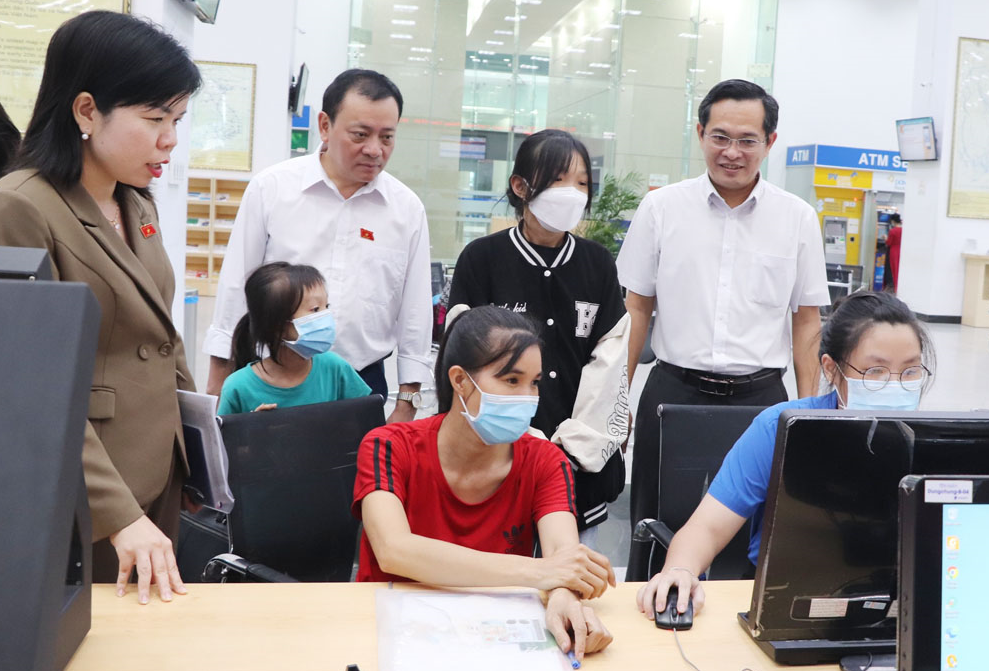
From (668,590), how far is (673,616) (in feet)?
0.19

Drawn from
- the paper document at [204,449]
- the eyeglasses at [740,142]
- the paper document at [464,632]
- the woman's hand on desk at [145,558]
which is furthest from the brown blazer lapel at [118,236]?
the eyeglasses at [740,142]

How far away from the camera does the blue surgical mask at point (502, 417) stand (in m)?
1.68

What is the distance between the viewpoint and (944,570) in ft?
3.29

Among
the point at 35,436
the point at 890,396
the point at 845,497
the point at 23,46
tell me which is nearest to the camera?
the point at 35,436

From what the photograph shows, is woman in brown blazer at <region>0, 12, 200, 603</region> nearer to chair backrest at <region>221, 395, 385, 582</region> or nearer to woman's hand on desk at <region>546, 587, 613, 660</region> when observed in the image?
chair backrest at <region>221, 395, 385, 582</region>

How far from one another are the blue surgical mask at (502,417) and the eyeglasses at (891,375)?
0.59 meters

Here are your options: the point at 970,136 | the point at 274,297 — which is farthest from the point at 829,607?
the point at 970,136

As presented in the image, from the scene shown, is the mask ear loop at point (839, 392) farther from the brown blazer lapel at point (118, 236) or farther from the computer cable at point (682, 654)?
the brown blazer lapel at point (118, 236)

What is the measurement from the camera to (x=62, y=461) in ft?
3.10

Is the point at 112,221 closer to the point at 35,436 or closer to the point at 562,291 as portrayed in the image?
the point at 35,436

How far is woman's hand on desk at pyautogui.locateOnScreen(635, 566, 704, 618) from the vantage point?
1476mm

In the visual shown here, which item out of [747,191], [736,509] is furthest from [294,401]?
[747,191]

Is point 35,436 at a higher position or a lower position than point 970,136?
lower

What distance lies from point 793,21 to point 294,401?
1398 cm
